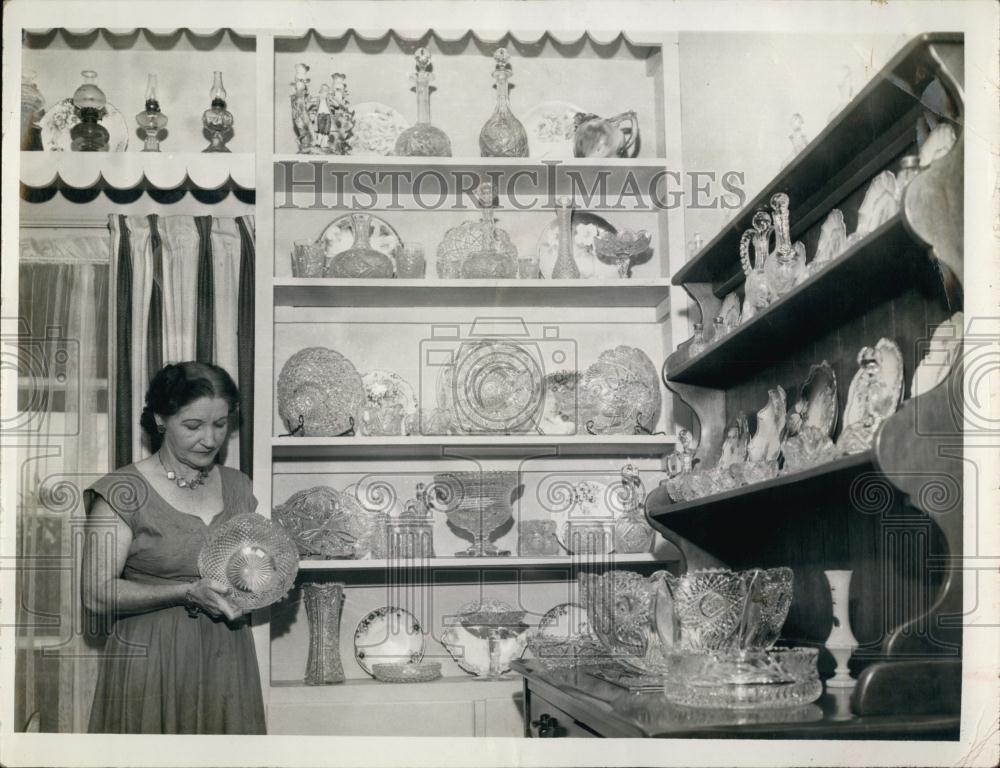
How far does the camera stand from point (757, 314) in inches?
74.9

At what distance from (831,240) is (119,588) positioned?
178cm

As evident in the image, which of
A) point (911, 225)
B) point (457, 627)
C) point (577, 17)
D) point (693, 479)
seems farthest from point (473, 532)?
point (911, 225)

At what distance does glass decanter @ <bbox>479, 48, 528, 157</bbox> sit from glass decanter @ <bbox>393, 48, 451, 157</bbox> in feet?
0.35

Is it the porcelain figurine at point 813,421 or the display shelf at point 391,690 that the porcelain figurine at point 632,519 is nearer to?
the display shelf at point 391,690

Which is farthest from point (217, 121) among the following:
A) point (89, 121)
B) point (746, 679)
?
point (746, 679)

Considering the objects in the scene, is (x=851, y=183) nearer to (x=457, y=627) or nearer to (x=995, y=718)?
(x=995, y=718)

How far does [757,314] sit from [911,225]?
515mm

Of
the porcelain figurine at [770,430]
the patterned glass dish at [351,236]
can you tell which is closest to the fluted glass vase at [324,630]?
the patterned glass dish at [351,236]

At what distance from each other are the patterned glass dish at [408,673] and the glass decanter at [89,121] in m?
1.53

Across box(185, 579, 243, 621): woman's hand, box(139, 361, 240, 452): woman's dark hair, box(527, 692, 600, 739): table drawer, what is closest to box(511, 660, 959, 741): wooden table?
box(527, 692, 600, 739): table drawer

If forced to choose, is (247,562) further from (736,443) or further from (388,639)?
(736,443)

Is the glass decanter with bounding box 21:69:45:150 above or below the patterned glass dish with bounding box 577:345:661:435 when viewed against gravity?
above

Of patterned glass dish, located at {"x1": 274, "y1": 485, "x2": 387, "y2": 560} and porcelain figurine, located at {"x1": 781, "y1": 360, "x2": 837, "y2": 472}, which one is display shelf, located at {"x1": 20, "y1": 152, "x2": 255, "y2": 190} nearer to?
patterned glass dish, located at {"x1": 274, "y1": 485, "x2": 387, "y2": 560}

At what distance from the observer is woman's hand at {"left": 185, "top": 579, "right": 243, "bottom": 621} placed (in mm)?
2520
